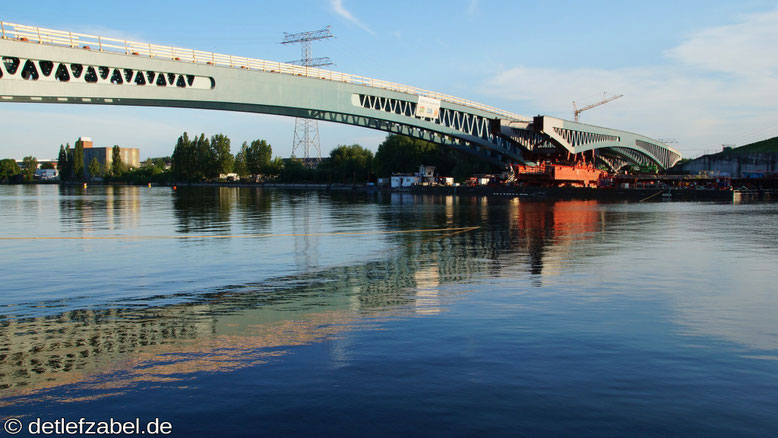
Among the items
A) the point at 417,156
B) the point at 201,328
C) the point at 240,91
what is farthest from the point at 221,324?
the point at 417,156

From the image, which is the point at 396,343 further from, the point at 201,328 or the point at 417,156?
the point at 417,156

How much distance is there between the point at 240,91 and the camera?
62.0 meters

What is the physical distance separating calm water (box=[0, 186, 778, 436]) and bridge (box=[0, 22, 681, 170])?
2930 cm

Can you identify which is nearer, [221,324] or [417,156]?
[221,324]

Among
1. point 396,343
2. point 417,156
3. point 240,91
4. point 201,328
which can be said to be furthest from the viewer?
point 417,156

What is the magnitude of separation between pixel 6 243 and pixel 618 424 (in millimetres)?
31746

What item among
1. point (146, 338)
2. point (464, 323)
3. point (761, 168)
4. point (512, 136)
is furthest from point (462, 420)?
point (761, 168)

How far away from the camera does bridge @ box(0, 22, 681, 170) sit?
46125 mm

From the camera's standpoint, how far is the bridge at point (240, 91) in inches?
1816

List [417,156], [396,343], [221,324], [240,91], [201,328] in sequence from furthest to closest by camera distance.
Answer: [417,156], [240,91], [221,324], [201,328], [396,343]

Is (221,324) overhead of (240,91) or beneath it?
beneath

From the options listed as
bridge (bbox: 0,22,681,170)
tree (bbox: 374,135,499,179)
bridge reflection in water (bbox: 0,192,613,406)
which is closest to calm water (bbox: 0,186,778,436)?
bridge reflection in water (bbox: 0,192,613,406)

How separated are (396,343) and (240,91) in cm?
5615

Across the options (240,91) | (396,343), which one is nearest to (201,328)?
(396,343)
